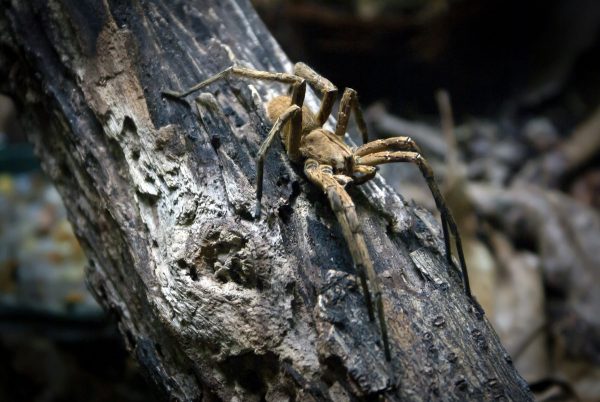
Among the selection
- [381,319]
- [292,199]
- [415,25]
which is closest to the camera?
[381,319]

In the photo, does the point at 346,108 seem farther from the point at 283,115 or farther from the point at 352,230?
the point at 352,230

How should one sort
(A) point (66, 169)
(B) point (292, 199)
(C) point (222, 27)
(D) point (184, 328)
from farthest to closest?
(C) point (222, 27) → (A) point (66, 169) → (B) point (292, 199) → (D) point (184, 328)

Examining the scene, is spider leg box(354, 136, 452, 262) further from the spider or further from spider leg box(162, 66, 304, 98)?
spider leg box(162, 66, 304, 98)

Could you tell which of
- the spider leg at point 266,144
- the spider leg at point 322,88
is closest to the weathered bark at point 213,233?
the spider leg at point 266,144

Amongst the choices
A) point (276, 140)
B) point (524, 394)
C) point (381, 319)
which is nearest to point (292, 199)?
point (276, 140)

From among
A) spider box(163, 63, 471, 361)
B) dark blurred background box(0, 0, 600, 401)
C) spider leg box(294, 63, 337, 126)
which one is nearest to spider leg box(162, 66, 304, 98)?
spider box(163, 63, 471, 361)

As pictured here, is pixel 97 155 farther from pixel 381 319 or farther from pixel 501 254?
pixel 501 254

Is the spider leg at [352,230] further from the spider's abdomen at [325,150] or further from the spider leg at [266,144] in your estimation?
the spider leg at [266,144]
